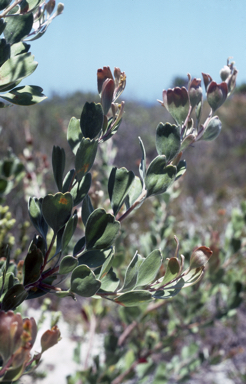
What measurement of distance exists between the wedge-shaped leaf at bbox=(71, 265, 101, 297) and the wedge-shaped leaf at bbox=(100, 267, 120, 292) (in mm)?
62

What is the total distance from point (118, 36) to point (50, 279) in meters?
0.46

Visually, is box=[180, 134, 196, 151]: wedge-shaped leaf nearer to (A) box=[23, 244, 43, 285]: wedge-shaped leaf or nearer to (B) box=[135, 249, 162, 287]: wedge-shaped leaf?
(B) box=[135, 249, 162, 287]: wedge-shaped leaf

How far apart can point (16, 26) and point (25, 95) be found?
0.11 meters

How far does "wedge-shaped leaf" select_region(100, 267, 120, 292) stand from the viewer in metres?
0.46

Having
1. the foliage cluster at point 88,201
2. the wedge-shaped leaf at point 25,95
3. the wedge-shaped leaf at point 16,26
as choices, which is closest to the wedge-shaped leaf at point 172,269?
the foliage cluster at point 88,201

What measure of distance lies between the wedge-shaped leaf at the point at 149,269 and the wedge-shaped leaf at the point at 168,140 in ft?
0.47

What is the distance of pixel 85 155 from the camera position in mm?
427

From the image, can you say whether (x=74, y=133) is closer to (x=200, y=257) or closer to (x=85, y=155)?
(x=85, y=155)

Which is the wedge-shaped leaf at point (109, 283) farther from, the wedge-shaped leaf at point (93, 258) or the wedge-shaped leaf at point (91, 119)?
the wedge-shaped leaf at point (91, 119)

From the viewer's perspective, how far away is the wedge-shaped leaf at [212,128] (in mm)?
513

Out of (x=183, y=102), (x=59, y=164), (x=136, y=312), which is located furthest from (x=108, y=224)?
(x=136, y=312)

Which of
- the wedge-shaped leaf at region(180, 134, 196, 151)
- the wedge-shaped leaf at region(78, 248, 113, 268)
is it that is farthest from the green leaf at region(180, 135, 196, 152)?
the wedge-shaped leaf at region(78, 248, 113, 268)

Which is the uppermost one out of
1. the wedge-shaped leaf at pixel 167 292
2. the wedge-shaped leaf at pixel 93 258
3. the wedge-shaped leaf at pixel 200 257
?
A: the wedge-shaped leaf at pixel 200 257

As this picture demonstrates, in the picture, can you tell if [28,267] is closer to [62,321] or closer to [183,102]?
[183,102]
